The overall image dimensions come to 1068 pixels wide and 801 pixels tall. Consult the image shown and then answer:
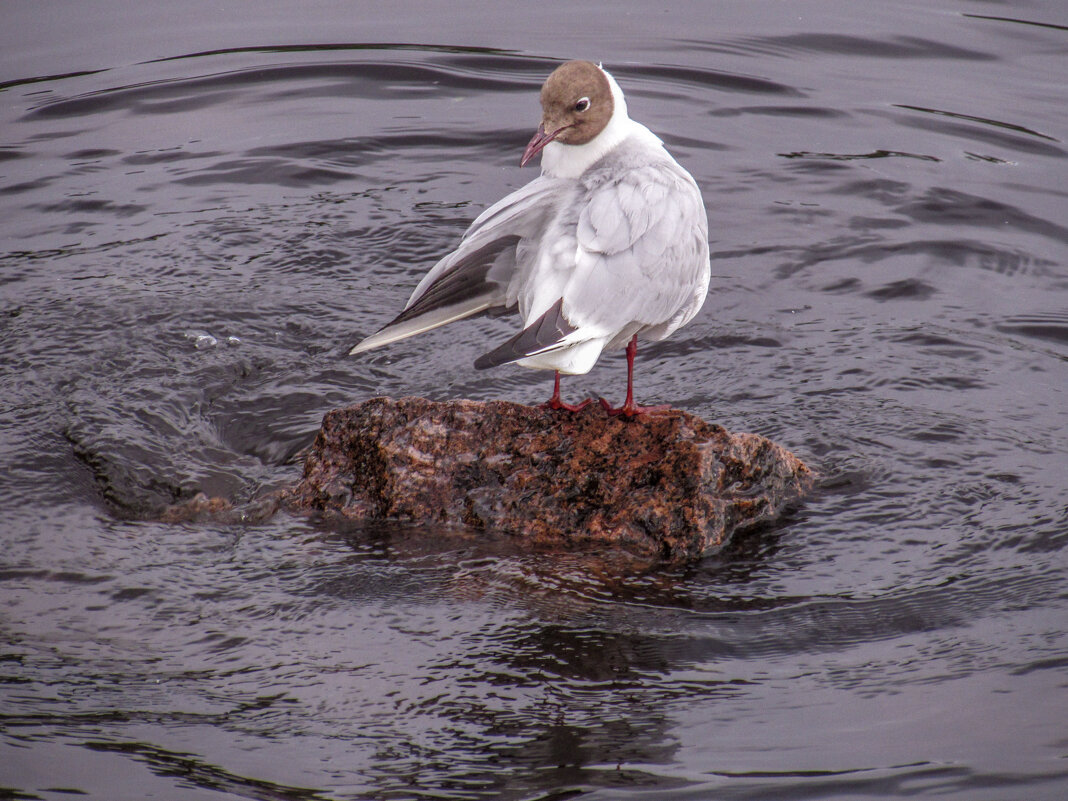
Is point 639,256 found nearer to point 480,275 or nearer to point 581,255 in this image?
point 581,255

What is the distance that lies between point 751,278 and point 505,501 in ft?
9.58

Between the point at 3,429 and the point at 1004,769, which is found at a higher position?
the point at 3,429

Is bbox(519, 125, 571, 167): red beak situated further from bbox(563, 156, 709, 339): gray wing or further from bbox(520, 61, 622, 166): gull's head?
bbox(563, 156, 709, 339): gray wing

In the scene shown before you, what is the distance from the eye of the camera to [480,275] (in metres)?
4.33

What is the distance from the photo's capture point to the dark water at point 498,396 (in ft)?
11.2

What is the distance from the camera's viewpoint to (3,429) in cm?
504

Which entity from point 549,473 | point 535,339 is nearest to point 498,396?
point 549,473

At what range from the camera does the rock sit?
14.1ft

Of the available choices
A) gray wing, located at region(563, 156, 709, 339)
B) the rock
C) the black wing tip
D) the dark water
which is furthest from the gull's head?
the dark water

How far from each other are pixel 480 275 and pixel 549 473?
0.74 m

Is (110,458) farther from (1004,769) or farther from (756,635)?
(1004,769)

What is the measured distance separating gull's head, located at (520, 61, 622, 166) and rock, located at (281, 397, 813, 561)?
1.09 m

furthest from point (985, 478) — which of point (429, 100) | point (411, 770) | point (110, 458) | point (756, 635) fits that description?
point (429, 100)

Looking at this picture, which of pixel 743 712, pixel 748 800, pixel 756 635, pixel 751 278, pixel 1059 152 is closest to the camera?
pixel 748 800
